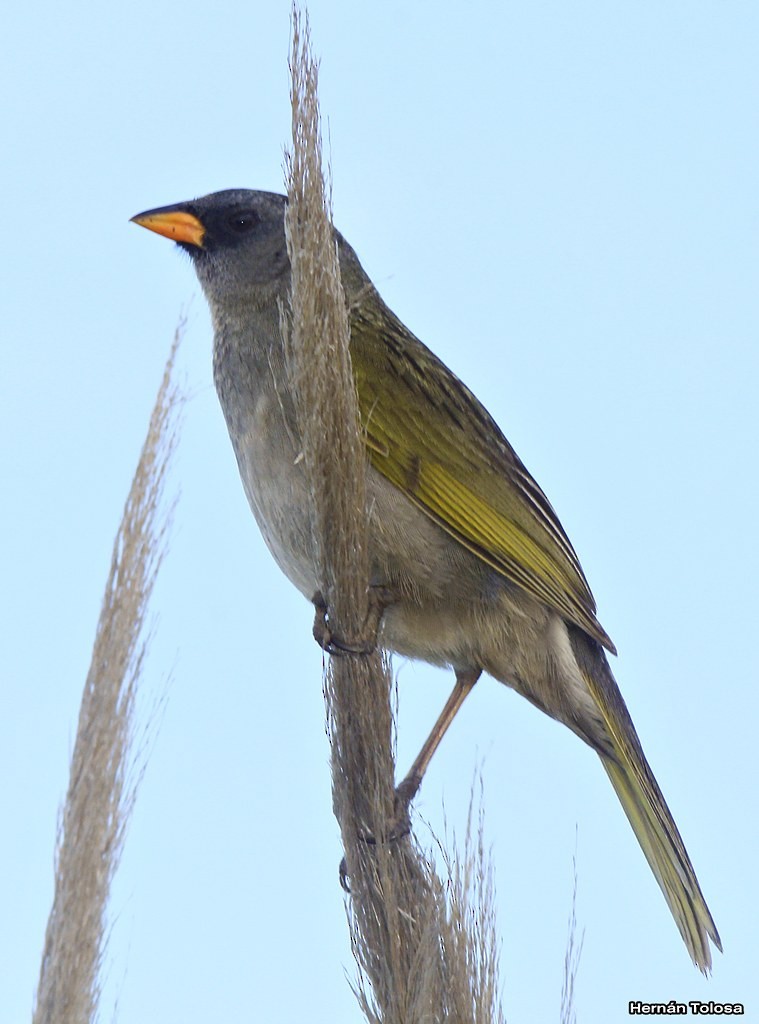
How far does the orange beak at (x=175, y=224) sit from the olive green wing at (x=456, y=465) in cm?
77

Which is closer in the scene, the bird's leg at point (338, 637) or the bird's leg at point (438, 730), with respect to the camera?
the bird's leg at point (338, 637)

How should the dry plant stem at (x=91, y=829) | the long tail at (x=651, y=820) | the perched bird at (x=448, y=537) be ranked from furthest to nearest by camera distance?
the long tail at (x=651, y=820)
the perched bird at (x=448, y=537)
the dry plant stem at (x=91, y=829)

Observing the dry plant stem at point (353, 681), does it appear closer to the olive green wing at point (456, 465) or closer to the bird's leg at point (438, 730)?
the bird's leg at point (438, 730)

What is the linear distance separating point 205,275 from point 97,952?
2512mm

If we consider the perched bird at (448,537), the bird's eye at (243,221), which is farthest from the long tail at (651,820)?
the bird's eye at (243,221)

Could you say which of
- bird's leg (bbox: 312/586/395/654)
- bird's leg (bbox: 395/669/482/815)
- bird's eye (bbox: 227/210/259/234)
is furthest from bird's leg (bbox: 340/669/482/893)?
bird's eye (bbox: 227/210/259/234)

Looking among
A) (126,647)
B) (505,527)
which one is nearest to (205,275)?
(505,527)

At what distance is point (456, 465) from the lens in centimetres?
368

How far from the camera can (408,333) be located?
12.9ft

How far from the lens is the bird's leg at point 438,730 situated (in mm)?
3305

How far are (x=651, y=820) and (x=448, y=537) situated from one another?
1115 mm

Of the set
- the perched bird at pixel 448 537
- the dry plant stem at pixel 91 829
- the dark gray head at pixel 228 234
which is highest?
the dark gray head at pixel 228 234

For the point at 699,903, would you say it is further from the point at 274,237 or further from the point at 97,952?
the point at 274,237

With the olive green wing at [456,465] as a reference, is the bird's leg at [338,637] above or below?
below
